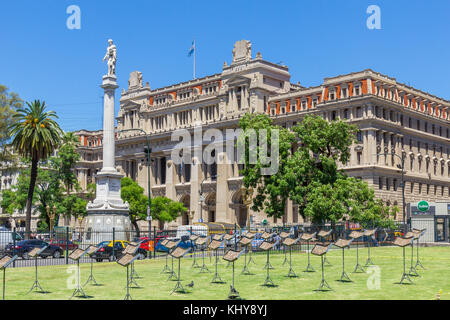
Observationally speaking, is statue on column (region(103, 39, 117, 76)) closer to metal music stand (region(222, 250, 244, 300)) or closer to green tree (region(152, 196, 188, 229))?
green tree (region(152, 196, 188, 229))

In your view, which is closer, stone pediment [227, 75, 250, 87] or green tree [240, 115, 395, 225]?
green tree [240, 115, 395, 225]

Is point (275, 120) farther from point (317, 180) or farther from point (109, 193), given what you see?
point (109, 193)

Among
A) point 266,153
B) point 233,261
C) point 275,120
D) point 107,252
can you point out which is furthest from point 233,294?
point 275,120

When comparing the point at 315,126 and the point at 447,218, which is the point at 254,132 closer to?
the point at 315,126

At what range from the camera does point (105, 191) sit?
170ft

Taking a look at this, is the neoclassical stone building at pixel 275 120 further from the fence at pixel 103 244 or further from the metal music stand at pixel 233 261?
the metal music stand at pixel 233 261

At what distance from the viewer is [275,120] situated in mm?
87562

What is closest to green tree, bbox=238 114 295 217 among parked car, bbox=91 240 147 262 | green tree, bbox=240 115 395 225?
green tree, bbox=240 115 395 225

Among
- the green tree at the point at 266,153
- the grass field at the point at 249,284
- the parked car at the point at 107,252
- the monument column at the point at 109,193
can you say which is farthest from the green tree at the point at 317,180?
the grass field at the point at 249,284

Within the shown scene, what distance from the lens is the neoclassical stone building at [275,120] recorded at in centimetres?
7706

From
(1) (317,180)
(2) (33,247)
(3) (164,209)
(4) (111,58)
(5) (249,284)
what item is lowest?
(2) (33,247)

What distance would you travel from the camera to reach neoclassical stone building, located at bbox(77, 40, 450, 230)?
77.1 meters
